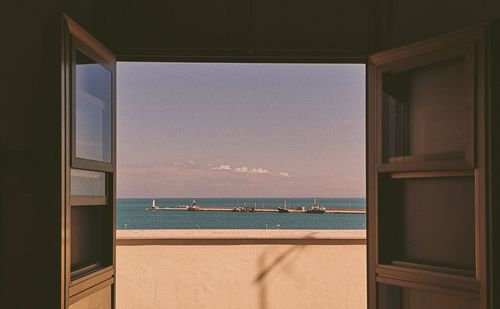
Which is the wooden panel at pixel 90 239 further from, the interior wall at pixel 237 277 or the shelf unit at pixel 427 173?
the interior wall at pixel 237 277

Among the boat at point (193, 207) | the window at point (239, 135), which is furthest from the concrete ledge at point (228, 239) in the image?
the boat at point (193, 207)

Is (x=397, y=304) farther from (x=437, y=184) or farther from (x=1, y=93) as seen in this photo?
(x=1, y=93)

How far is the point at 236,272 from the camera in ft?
A: 17.0

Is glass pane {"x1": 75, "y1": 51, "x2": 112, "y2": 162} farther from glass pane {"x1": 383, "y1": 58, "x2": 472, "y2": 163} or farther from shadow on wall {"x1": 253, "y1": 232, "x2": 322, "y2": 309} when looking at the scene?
shadow on wall {"x1": 253, "y1": 232, "x2": 322, "y2": 309}

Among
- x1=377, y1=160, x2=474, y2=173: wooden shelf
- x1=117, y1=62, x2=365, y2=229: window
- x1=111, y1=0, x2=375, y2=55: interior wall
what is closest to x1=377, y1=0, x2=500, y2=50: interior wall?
x1=111, y1=0, x2=375, y2=55: interior wall

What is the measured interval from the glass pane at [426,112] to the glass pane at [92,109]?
3.90 feet

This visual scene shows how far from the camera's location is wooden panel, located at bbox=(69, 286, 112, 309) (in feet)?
7.59

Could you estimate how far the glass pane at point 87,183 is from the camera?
2.29 metres

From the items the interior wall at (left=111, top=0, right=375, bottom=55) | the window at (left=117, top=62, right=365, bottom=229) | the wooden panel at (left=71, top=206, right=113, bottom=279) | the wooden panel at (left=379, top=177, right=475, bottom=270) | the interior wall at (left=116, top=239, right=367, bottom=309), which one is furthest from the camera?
the window at (left=117, top=62, right=365, bottom=229)

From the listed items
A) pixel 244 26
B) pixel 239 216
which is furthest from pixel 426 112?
pixel 239 216

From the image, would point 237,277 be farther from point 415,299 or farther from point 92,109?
point 92,109

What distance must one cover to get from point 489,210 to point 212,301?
3437 mm

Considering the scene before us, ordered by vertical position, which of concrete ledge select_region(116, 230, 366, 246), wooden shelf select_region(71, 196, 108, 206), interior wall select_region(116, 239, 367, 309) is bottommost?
interior wall select_region(116, 239, 367, 309)

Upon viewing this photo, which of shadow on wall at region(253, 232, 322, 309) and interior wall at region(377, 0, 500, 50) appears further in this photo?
shadow on wall at region(253, 232, 322, 309)
